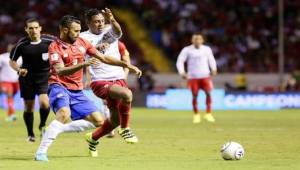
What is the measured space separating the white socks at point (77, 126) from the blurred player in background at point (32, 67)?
12.8 feet

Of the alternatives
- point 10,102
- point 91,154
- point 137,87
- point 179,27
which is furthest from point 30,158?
point 179,27

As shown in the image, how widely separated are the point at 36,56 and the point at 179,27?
21619 millimetres

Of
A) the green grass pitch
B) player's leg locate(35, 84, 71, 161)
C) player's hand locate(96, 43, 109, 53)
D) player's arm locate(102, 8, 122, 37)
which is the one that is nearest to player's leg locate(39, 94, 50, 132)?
the green grass pitch

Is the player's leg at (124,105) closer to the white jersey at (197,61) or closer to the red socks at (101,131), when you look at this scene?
the red socks at (101,131)

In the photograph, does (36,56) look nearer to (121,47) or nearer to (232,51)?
(121,47)

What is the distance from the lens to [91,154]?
12.3m

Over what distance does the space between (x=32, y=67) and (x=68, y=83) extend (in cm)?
389

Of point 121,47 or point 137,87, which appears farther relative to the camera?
point 137,87

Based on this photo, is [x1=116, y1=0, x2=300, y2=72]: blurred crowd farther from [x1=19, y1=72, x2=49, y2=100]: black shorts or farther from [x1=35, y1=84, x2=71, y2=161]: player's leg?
[x1=35, y1=84, x2=71, y2=161]: player's leg

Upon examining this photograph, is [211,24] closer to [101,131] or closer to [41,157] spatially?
[101,131]

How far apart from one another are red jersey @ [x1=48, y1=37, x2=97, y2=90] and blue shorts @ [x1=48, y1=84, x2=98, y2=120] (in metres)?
0.10

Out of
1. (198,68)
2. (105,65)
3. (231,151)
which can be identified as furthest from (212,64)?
(231,151)

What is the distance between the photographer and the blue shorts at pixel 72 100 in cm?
1155

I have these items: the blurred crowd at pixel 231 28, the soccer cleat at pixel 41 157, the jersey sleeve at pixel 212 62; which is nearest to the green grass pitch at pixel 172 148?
the soccer cleat at pixel 41 157
